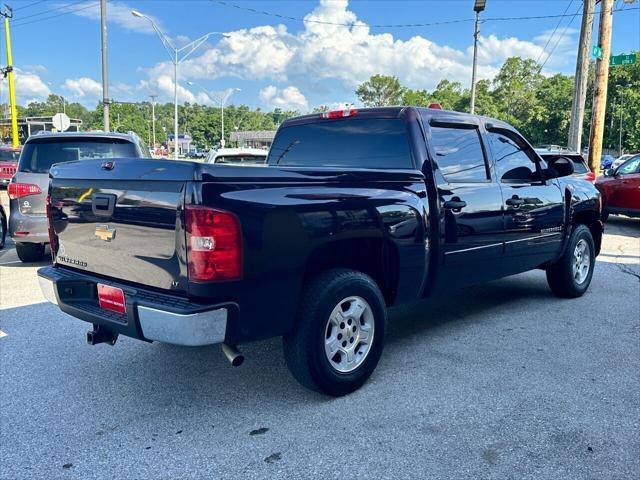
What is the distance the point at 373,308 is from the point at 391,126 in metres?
1.49

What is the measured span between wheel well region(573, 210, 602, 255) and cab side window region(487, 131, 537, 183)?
1330 mm

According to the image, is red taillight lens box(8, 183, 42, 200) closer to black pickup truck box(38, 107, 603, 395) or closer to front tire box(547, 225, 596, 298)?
black pickup truck box(38, 107, 603, 395)

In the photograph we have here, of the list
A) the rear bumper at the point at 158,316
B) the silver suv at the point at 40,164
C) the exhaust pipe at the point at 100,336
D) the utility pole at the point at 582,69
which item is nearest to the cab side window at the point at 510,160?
the rear bumper at the point at 158,316

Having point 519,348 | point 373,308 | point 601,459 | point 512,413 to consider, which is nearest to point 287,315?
point 373,308

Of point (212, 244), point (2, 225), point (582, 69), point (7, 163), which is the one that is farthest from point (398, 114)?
point (7, 163)

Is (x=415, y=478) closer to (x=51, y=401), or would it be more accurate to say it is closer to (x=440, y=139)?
(x=51, y=401)

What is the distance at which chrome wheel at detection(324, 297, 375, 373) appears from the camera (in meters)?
3.31

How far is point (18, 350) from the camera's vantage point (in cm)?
419

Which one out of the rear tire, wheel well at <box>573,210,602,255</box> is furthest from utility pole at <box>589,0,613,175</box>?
the rear tire

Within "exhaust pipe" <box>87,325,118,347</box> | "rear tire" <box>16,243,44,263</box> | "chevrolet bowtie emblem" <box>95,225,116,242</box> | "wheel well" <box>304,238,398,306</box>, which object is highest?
"chevrolet bowtie emblem" <box>95,225,116,242</box>

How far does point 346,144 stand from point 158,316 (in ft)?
7.60

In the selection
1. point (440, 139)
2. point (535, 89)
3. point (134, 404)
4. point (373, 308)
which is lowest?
point (134, 404)

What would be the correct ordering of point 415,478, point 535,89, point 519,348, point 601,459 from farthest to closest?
1. point 535,89
2. point 519,348
3. point 601,459
4. point 415,478

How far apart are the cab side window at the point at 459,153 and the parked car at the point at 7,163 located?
17944 mm
